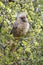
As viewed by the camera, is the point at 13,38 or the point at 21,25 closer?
the point at 21,25

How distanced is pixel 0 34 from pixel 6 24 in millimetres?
218

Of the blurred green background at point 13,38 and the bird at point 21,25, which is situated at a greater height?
the bird at point 21,25

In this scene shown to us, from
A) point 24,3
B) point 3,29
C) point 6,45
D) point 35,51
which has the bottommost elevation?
point 35,51

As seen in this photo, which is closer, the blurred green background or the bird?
the bird

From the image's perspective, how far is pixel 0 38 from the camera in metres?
3.87

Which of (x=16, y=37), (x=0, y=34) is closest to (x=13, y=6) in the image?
(x=0, y=34)

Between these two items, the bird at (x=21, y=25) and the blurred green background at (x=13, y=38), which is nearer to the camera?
the bird at (x=21, y=25)

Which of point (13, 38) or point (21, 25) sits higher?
point (21, 25)

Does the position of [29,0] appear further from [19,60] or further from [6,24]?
[19,60]

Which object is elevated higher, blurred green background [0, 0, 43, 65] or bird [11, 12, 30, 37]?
bird [11, 12, 30, 37]

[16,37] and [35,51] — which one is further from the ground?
[16,37]

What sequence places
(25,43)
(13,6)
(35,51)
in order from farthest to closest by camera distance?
1. (35,51)
2. (13,6)
3. (25,43)

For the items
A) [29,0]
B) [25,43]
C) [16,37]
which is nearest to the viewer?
[16,37]

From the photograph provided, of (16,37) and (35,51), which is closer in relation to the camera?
(16,37)
